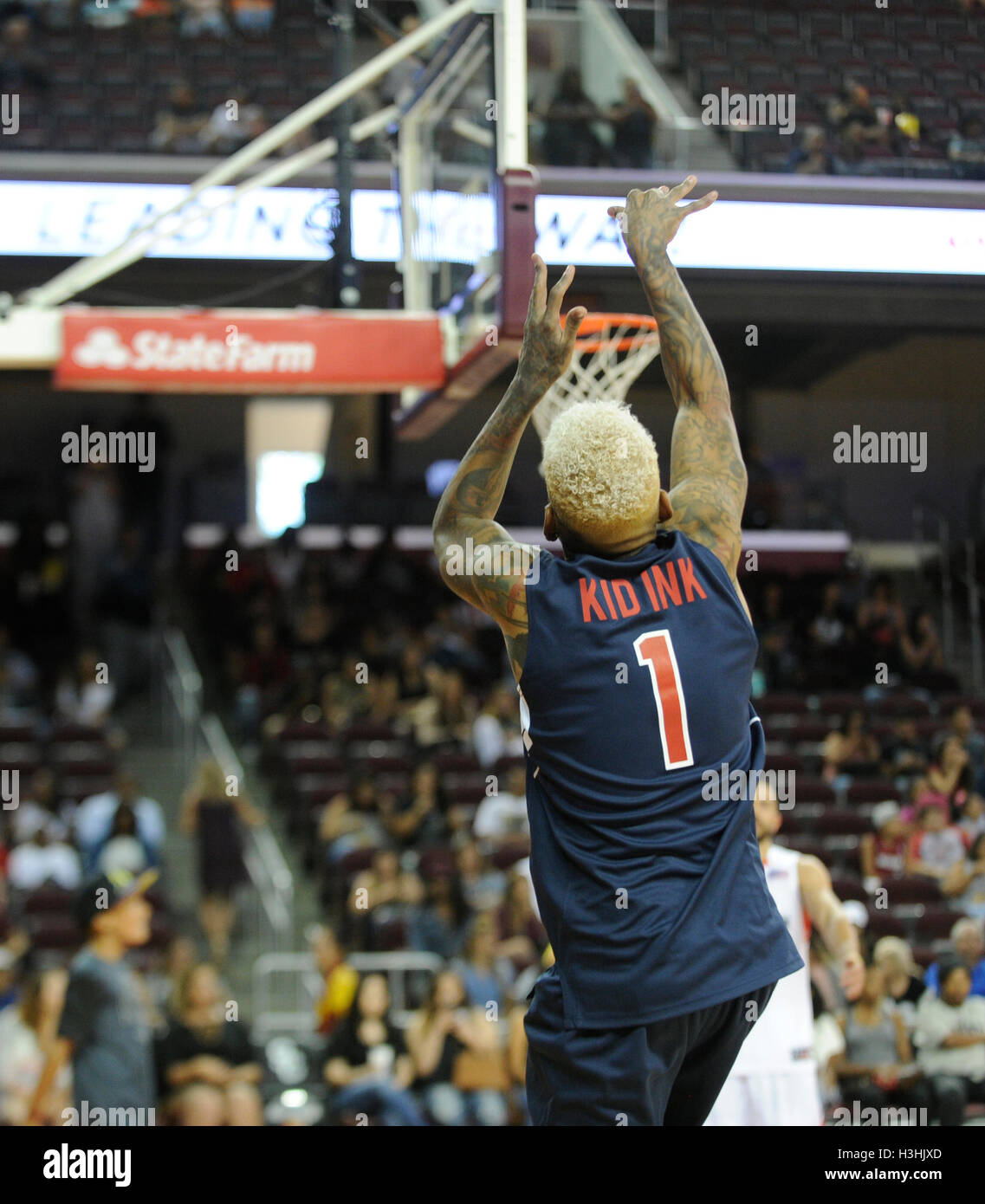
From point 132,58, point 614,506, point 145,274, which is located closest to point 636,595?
point 614,506

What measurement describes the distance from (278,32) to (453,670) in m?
6.80

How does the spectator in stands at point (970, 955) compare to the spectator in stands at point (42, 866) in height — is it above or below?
below

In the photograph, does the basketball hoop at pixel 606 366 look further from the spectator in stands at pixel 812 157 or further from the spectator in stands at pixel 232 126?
the spectator in stands at pixel 232 126

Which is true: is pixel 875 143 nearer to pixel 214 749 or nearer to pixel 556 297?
pixel 214 749

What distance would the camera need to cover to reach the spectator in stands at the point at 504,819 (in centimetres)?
1134

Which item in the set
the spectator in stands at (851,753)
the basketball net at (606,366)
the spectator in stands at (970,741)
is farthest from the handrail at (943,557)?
the basketball net at (606,366)

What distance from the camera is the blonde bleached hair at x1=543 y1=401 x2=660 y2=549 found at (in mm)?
2738

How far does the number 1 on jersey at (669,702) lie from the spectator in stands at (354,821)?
8.54 meters

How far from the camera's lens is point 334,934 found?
36.4ft

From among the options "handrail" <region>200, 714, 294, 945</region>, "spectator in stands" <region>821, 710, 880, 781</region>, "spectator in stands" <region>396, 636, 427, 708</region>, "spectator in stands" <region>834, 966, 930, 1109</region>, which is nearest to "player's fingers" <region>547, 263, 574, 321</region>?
"spectator in stands" <region>834, 966, 930, 1109</region>

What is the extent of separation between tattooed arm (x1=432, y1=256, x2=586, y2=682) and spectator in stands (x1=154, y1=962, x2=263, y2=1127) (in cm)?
532

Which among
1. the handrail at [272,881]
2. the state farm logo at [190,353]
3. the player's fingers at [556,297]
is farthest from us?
the handrail at [272,881]

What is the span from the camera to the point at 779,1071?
550cm
